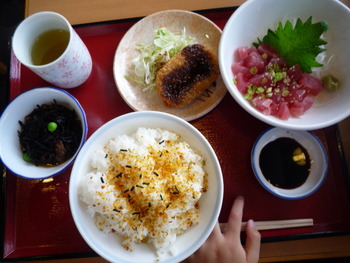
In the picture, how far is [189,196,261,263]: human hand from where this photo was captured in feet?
5.72

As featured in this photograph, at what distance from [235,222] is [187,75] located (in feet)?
3.61

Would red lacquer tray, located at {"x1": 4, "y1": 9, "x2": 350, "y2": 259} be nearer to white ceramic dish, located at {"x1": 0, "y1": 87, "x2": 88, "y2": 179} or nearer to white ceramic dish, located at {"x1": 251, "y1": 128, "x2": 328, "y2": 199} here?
white ceramic dish, located at {"x1": 251, "y1": 128, "x2": 328, "y2": 199}

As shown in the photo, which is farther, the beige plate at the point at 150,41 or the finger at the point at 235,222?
the beige plate at the point at 150,41

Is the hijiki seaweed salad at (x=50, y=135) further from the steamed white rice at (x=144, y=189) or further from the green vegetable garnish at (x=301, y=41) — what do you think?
the green vegetable garnish at (x=301, y=41)

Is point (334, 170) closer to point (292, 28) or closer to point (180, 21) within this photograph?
point (292, 28)

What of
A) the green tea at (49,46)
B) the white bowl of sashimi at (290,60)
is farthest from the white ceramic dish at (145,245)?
the green tea at (49,46)

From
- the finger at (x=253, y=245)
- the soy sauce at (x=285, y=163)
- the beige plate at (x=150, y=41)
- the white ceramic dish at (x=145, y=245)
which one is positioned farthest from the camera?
the beige plate at (x=150, y=41)

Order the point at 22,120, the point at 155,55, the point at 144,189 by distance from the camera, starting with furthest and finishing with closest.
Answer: the point at 155,55
the point at 22,120
the point at 144,189

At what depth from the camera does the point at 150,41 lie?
84.9 inches

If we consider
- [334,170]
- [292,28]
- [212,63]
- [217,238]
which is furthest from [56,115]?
[334,170]

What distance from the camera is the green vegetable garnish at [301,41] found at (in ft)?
5.79

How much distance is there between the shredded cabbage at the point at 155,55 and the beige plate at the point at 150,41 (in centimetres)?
5

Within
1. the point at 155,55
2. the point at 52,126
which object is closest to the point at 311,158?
the point at 155,55

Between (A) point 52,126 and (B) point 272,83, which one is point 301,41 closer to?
(B) point 272,83
